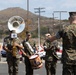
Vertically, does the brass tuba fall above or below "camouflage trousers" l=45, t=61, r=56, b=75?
above

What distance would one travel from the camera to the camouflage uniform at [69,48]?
28.1 ft

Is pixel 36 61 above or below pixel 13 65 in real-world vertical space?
above

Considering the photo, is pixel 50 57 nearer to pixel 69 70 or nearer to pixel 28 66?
pixel 28 66

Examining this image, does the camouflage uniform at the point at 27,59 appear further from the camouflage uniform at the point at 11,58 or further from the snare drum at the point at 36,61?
the snare drum at the point at 36,61

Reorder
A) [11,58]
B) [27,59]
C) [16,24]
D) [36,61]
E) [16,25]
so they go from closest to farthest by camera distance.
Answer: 1. [36,61]
2. [27,59]
3. [11,58]
4. [16,25]
5. [16,24]

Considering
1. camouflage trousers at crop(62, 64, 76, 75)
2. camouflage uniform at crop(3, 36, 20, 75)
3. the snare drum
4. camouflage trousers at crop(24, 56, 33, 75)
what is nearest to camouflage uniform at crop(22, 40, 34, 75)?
camouflage trousers at crop(24, 56, 33, 75)

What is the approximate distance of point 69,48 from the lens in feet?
28.2

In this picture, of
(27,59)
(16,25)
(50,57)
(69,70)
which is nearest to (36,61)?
(27,59)

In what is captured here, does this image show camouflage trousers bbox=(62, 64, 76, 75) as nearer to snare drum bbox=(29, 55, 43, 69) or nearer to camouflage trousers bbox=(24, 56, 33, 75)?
snare drum bbox=(29, 55, 43, 69)

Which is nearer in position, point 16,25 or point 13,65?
point 13,65

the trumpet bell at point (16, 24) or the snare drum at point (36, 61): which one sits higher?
the trumpet bell at point (16, 24)

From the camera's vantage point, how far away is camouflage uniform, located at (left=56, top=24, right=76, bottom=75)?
8.55m

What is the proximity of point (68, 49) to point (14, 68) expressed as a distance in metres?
6.55

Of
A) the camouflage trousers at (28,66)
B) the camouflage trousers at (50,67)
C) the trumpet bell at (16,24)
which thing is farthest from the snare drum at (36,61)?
the trumpet bell at (16,24)
